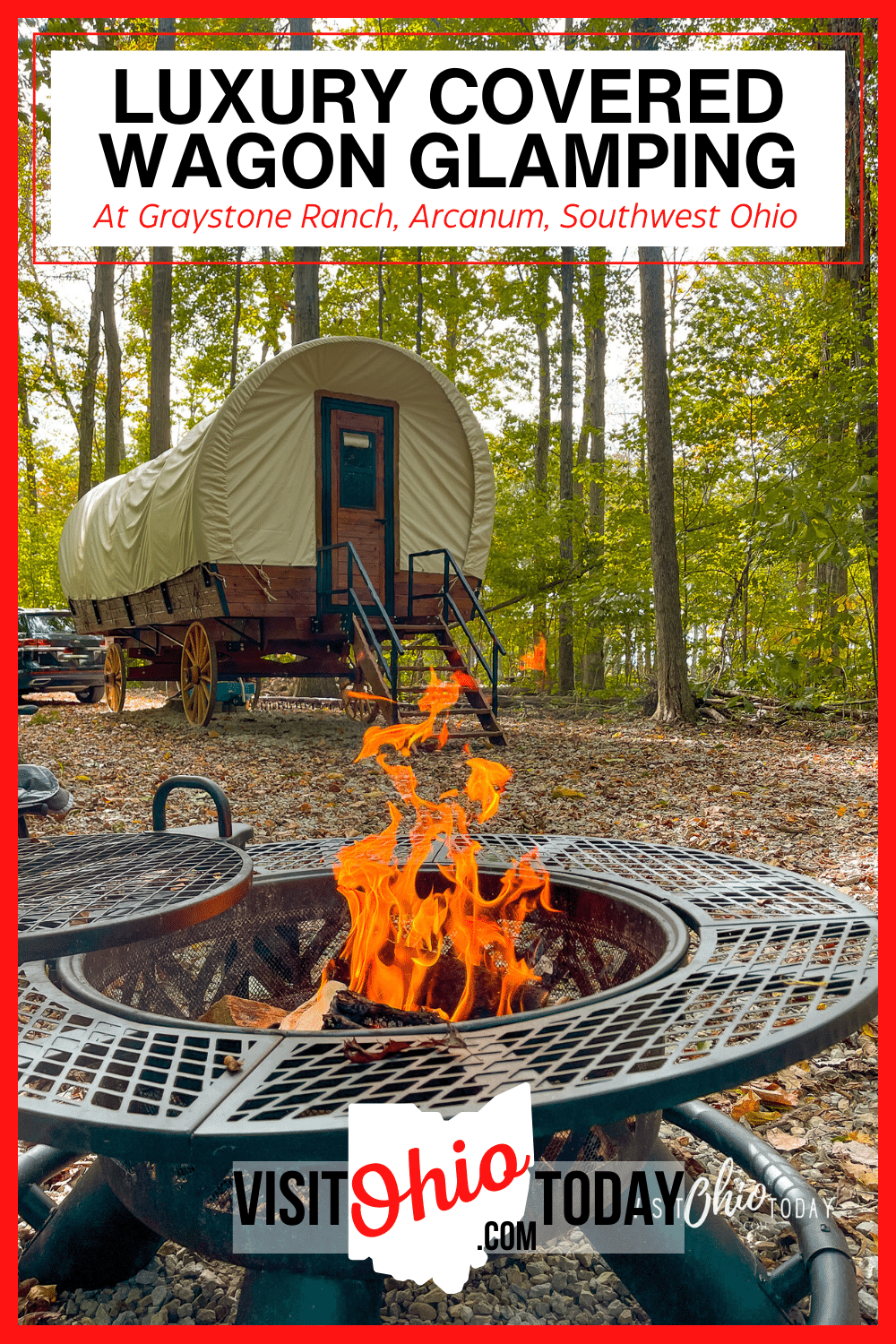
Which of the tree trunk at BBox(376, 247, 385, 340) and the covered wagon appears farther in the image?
the tree trunk at BBox(376, 247, 385, 340)

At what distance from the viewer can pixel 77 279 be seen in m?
23.2

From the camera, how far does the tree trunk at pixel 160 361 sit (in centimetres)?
1344

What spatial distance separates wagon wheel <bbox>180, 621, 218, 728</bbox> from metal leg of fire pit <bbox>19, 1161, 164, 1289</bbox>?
7699mm

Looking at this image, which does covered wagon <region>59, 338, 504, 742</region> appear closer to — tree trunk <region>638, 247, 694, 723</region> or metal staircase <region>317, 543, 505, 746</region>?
metal staircase <region>317, 543, 505, 746</region>

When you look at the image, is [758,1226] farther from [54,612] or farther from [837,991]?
[54,612]

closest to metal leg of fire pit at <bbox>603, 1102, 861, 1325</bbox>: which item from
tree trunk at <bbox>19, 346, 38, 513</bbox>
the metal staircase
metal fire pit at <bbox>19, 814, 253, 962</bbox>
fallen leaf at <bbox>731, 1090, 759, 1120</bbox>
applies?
fallen leaf at <bbox>731, 1090, 759, 1120</bbox>

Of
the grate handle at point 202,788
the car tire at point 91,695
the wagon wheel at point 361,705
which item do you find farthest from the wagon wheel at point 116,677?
the grate handle at point 202,788

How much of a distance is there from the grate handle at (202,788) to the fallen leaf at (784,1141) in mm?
1710

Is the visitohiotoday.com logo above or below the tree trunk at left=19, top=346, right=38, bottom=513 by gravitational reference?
below

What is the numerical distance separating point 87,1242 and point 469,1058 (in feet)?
3.67

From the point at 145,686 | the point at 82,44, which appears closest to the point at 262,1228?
the point at 82,44

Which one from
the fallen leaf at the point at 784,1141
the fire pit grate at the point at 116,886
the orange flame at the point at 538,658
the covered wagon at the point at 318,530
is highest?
the covered wagon at the point at 318,530

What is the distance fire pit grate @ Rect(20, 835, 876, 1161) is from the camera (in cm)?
120

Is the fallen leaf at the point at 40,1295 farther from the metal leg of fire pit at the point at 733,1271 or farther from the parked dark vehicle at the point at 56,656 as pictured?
the parked dark vehicle at the point at 56,656
